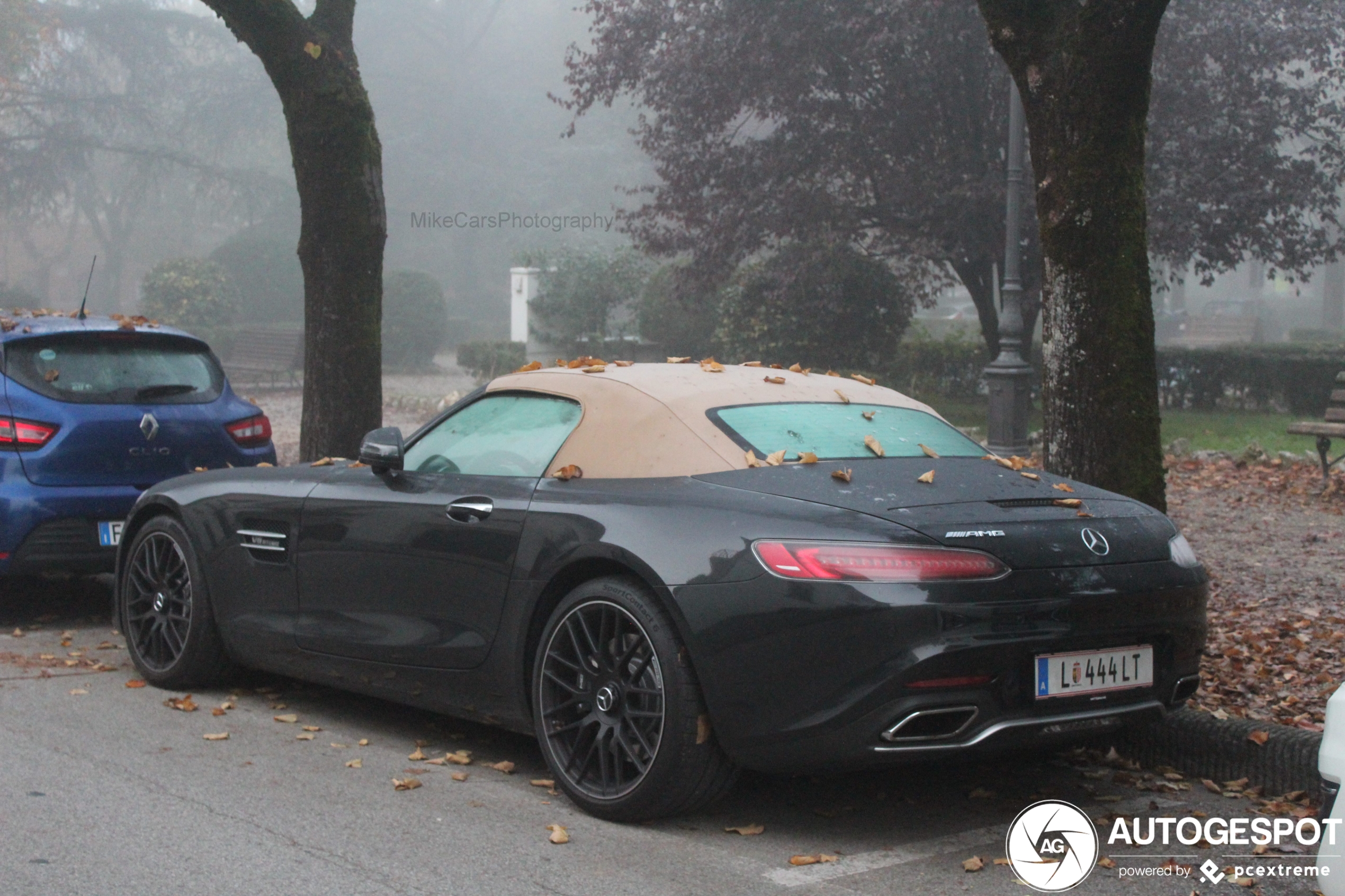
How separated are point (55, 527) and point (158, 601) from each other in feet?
4.20

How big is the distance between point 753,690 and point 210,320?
37080mm

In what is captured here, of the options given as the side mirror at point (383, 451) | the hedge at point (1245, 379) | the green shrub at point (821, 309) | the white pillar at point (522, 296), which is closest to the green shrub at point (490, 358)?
the white pillar at point (522, 296)

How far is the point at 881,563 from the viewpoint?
392 centimetres

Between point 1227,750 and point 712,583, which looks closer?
point 712,583

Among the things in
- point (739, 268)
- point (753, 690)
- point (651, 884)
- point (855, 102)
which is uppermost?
point (855, 102)

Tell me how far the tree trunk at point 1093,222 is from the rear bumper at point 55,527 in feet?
15.3

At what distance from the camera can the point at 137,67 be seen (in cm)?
4962

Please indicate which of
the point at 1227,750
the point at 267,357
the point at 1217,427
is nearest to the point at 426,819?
the point at 1227,750

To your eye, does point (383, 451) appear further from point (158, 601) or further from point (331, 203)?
point (331, 203)

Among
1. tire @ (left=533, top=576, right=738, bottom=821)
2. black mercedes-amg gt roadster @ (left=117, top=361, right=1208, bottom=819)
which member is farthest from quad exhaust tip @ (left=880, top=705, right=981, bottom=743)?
tire @ (left=533, top=576, right=738, bottom=821)

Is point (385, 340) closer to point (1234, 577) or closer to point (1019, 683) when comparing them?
point (1234, 577)

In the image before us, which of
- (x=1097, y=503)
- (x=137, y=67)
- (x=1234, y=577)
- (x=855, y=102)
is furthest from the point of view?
(x=137, y=67)

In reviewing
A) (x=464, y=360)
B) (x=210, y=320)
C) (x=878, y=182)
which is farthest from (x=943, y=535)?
(x=210, y=320)

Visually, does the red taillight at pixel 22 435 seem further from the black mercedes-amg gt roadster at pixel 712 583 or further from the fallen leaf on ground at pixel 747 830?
the fallen leaf on ground at pixel 747 830
